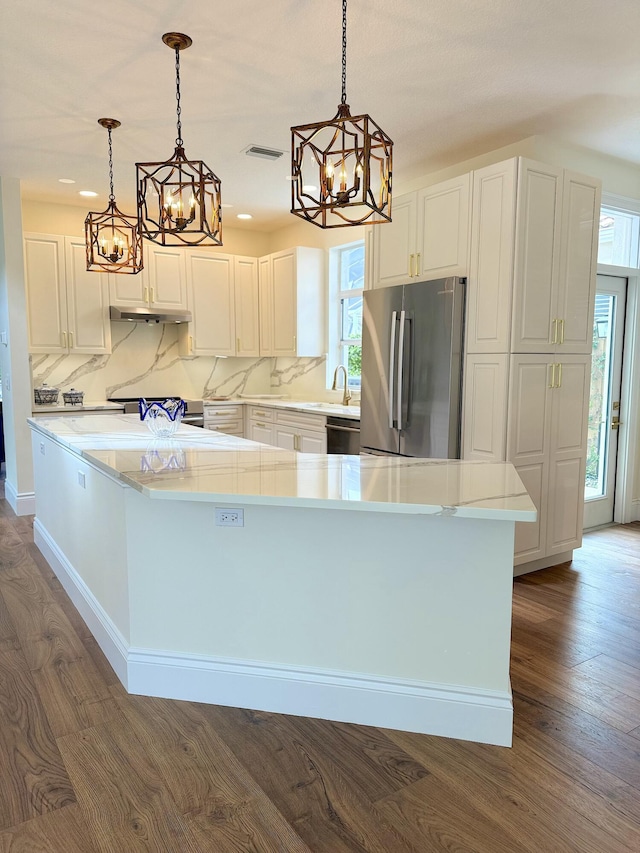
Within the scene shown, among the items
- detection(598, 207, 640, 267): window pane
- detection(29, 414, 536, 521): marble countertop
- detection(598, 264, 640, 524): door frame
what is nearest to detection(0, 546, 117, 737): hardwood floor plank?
detection(29, 414, 536, 521): marble countertop

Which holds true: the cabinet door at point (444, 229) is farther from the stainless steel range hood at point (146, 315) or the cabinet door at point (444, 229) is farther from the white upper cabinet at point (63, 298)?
the white upper cabinet at point (63, 298)

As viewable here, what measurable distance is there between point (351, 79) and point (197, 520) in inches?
97.7

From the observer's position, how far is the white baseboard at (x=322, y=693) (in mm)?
2031

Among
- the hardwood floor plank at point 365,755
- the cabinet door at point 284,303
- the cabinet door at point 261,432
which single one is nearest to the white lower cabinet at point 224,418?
the cabinet door at point 261,432

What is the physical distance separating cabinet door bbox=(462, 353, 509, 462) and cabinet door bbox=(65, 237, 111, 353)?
3548mm

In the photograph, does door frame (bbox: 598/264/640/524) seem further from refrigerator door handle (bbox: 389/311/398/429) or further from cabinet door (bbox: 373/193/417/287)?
refrigerator door handle (bbox: 389/311/398/429)

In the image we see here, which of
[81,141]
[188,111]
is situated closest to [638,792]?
[188,111]

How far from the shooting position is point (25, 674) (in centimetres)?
252

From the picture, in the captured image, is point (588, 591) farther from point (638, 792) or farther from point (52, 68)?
point (52, 68)

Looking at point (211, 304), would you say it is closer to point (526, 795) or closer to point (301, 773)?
point (301, 773)

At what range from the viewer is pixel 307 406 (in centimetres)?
536

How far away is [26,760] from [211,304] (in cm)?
477

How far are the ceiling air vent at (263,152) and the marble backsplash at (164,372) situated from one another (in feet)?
7.23

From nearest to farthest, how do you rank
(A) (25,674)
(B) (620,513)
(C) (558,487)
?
(A) (25,674)
(C) (558,487)
(B) (620,513)
